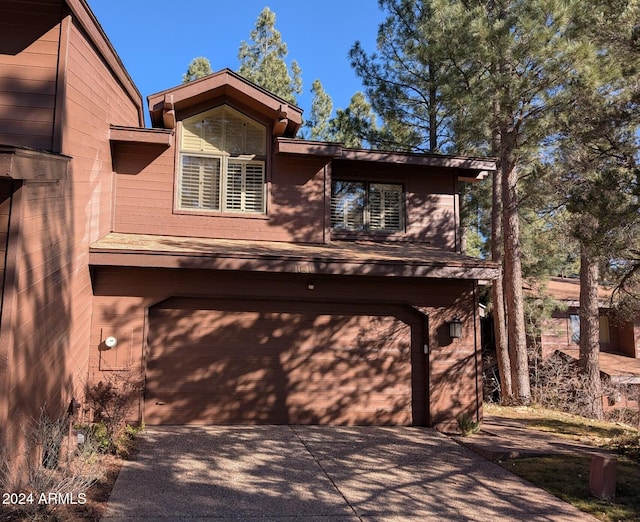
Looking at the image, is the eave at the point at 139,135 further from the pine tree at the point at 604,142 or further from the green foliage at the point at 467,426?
the pine tree at the point at 604,142

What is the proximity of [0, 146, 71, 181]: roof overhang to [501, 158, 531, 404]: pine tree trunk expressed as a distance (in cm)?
1072

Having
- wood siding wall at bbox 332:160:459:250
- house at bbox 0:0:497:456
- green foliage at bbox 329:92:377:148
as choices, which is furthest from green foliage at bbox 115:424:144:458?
green foliage at bbox 329:92:377:148

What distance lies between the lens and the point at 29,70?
226 inches

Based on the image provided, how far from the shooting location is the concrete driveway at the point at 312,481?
4629mm

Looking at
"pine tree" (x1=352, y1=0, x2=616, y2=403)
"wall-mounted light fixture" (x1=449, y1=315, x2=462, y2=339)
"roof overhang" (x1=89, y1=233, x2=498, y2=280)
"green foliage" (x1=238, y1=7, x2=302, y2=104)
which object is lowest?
"wall-mounted light fixture" (x1=449, y1=315, x2=462, y2=339)

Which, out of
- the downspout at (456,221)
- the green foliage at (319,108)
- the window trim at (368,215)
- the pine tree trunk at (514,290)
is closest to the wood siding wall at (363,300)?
the downspout at (456,221)

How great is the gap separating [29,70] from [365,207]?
6178 millimetres

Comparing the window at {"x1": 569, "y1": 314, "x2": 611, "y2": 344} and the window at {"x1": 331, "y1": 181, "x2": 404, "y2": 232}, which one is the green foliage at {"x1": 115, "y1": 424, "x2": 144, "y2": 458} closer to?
the window at {"x1": 331, "y1": 181, "x2": 404, "y2": 232}

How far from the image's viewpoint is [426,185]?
10.3 m

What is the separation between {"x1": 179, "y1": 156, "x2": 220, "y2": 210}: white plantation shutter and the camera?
9.04 meters

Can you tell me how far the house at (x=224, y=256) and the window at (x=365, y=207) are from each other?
0.09ft

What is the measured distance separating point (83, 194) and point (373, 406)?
5338mm

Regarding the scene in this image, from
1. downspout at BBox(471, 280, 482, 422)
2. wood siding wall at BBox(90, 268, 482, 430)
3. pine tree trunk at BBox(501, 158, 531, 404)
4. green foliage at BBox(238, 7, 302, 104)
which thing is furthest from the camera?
green foliage at BBox(238, 7, 302, 104)

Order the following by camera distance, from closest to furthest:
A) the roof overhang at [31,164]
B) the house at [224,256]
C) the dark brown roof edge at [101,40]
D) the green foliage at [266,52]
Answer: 1. the roof overhang at [31,164]
2. the house at [224,256]
3. the dark brown roof edge at [101,40]
4. the green foliage at [266,52]
